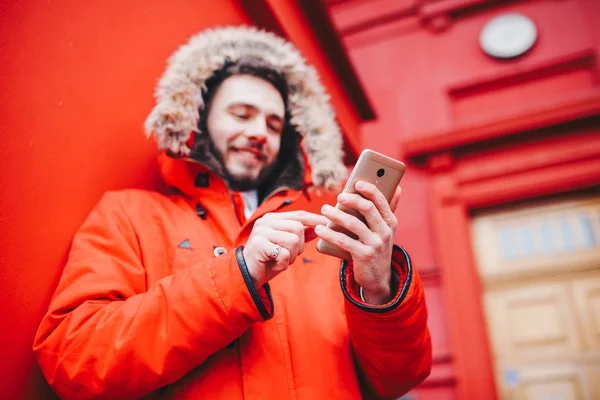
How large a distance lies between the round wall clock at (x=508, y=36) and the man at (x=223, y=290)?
3434 millimetres

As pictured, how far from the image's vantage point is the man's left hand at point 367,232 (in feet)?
3.72

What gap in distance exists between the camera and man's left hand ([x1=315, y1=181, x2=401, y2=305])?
113cm

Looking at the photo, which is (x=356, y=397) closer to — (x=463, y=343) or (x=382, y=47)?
(x=463, y=343)

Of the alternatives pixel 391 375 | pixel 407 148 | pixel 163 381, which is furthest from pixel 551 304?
pixel 163 381

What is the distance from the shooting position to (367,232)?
45.4 inches

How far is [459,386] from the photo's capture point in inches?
150

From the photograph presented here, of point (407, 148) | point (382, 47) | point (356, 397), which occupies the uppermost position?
point (382, 47)

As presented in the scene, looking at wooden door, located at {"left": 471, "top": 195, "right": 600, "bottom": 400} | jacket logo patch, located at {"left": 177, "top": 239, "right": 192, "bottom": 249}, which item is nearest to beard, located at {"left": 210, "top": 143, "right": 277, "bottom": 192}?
jacket logo patch, located at {"left": 177, "top": 239, "right": 192, "bottom": 249}

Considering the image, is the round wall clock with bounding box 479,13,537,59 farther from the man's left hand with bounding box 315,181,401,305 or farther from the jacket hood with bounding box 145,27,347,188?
the man's left hand with bounding box 315,181,401,305

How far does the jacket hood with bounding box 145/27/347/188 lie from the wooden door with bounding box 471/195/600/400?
8.71 feet

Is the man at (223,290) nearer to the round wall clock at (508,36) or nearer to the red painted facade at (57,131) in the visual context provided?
the red painted facade at (57,131)

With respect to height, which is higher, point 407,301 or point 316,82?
point 316,82

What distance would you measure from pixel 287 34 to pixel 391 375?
2301mm

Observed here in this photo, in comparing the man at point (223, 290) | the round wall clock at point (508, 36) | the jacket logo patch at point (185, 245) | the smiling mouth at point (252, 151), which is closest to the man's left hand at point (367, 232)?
the man at point (223, 290)
